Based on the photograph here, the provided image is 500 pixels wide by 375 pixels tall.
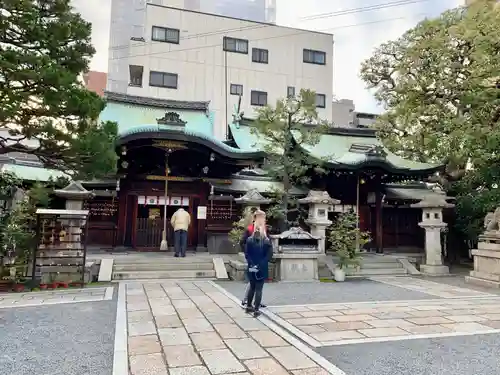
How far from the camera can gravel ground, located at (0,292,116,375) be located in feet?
13.8

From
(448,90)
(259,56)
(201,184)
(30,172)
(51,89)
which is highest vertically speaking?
(259,56)

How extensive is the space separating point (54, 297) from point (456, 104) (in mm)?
15709

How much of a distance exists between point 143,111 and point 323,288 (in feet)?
39.0

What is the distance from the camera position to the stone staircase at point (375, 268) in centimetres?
1230

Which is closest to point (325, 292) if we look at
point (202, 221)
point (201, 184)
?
point (202, 221)

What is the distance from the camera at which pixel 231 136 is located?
18.3 meters

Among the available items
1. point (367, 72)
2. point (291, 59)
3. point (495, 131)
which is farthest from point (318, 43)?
point (495, 131)

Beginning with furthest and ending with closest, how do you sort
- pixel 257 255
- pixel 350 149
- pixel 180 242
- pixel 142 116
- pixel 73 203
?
pixel 350 149 < pixel 142 116 < pixel 180 242 < pixel 73 203 < pixel 257 255

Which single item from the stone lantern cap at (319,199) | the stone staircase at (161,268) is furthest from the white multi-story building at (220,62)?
the stone staircase at (161,268)

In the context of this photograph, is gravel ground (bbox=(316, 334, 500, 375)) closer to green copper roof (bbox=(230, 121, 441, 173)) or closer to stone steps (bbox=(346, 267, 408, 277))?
stone steps (bbox=(346, 267, 408, 277))

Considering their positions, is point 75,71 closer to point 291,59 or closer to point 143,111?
point 143,111

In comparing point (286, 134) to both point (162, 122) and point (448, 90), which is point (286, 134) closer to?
point (162, 122)

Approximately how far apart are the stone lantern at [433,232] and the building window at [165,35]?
21259 millimetres

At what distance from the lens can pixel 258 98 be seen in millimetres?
28250
